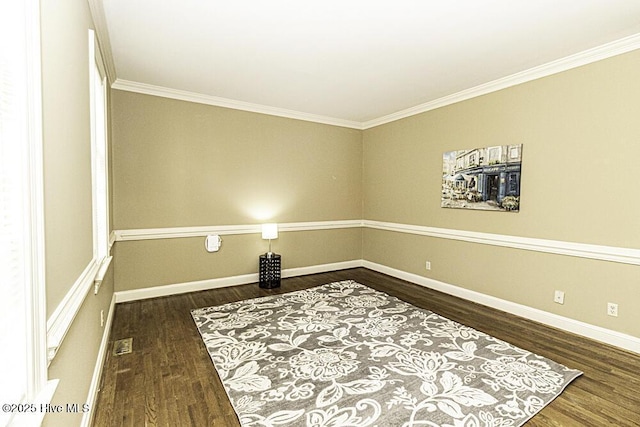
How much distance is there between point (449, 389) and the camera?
2223 mm

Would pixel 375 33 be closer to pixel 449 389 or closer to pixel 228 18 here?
pixel 228 18

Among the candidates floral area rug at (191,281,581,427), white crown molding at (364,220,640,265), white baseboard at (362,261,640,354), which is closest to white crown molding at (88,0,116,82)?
floral area rug at (191,281,581,427)

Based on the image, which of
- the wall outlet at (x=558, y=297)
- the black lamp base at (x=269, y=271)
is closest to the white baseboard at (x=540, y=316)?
the wall outlet at (x=558, y=297)

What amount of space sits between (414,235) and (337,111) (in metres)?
2.35

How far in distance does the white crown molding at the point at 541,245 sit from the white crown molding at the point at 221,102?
229 centimetres

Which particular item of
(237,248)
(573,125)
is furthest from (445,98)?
(237,248)

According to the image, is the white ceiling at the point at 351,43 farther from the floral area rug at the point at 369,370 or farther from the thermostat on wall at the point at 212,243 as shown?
the floral area rug at the point at 369,370

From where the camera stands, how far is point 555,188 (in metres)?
3.27

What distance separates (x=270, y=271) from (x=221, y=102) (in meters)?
2.54

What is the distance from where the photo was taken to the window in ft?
2.69

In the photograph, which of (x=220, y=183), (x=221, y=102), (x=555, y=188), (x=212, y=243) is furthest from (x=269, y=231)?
(x=555, y=188)

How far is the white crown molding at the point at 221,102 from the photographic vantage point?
12.8 feet

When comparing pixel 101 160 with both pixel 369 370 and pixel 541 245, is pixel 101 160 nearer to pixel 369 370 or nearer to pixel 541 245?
pixel 369 370

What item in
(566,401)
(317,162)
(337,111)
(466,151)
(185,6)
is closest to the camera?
(566,401)
